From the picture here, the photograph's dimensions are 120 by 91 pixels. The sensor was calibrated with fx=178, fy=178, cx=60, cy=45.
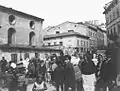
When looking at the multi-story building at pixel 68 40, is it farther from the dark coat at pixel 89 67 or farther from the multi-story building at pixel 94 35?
the dark coat at pixel 89 67

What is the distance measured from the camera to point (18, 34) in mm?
26922

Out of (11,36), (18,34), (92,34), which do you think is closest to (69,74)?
(11,36)

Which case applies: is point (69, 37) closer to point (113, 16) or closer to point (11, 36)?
point (113, 16)

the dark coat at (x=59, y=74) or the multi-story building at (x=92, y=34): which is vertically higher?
the multi-story building at (x=92, y=34)

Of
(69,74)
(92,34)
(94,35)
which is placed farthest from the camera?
(94,35)

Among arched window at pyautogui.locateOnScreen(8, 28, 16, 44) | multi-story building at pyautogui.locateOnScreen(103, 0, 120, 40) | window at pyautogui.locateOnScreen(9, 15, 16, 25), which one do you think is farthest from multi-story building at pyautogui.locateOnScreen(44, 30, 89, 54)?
window at pyautogui.locateOnScreen(9, 15, 16, 25)

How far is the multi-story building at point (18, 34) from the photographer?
22.2 m

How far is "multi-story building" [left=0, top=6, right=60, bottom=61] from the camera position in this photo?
22.2m

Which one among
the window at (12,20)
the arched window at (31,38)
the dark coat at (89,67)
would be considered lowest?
the dark coat at (89,67)

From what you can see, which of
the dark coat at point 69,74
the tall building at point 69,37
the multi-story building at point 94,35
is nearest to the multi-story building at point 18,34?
the tall building at point 69,37

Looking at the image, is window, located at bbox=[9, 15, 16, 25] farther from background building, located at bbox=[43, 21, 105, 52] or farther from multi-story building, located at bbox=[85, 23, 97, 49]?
multi-story building, located at bbox=[85, 23, 97, 49]

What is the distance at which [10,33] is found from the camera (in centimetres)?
2634

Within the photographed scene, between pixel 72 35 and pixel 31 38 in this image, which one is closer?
pixel 31 38

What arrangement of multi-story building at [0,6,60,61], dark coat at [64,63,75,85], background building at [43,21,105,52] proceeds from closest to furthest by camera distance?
1. dark coat at [64,63,75,85]
2. multi-story building at [0,6,60,61]
3. background building at [43,21,105,52]
